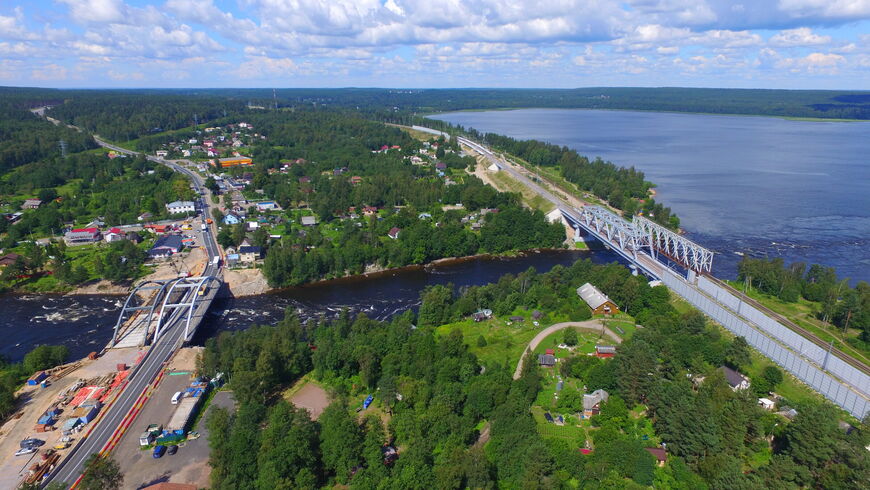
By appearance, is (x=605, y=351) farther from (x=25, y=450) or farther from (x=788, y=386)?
(x=25, y=450)

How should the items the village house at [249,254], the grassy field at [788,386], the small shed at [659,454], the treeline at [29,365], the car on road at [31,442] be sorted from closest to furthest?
the small shed at [659,454] → the car on road at [31,442] → the grassy field at [788,386] → the treeline at [29,365] → the village house at [249,254]

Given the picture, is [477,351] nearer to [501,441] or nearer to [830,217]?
[501,441]

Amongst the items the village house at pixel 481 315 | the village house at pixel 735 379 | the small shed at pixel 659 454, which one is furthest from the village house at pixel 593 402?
the village house at pixel 481 315

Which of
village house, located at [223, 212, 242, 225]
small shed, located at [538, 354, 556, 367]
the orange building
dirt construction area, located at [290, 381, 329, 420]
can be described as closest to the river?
dirt construction area, located at [290, 381, 329, 420]

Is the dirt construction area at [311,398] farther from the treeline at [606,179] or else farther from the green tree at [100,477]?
the treeline at [606,179]

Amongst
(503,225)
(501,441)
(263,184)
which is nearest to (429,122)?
(263,184)

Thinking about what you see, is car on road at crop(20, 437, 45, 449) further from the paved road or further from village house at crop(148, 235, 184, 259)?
village house at crop(148, 235, 184, 259)
